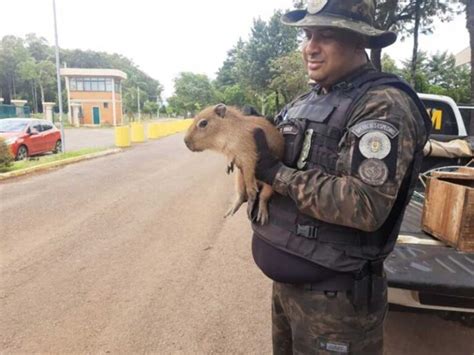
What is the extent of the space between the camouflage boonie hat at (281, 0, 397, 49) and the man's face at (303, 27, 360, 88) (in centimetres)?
4

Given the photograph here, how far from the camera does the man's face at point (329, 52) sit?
155cm

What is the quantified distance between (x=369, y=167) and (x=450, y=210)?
1.82 metres

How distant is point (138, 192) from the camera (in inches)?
323

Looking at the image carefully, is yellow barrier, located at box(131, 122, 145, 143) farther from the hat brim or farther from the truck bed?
the hat brim

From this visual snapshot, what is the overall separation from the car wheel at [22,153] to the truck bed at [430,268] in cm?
1271

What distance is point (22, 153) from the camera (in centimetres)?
1288

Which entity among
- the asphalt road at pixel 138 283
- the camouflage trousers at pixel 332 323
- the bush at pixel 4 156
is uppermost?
the camouflage trousers at pixel 332 323

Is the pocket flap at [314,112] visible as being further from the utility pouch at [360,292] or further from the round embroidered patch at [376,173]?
the utility pouch at [360,292]

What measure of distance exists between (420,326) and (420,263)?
1092 millimetres

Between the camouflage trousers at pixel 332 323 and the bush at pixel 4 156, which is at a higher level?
the camouflage trousers at pixel 332 323

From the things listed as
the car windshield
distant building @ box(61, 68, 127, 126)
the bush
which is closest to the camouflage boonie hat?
the bush

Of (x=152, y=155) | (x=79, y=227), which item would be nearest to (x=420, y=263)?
(x=79, y=227)

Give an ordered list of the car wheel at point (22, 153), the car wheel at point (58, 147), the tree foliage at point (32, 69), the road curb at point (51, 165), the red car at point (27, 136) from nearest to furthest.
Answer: the road curb at point (51, 165), the red car at point (27, 136), the car wheel at point (22, 153), the car wheel at point (58, 147), the tree foliage at point (32, 69)

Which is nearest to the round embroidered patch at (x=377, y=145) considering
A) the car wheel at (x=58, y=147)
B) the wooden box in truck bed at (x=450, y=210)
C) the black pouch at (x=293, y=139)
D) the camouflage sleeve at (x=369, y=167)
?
the camouflage sleeve at (x=369, y=167)
